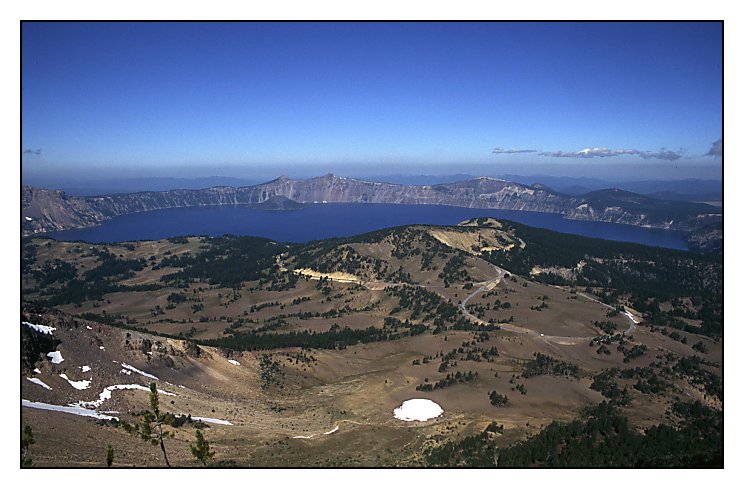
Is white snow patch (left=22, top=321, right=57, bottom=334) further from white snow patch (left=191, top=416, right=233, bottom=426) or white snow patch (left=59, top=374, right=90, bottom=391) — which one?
white snow patch (left=191, top=416, right=233, bottom=426)

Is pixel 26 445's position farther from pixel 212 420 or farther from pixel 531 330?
pixel 531 330

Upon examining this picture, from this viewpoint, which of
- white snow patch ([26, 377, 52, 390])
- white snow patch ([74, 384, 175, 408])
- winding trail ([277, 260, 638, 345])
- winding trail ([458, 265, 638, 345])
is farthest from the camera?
winding trail ([277, 260, 638, 345])

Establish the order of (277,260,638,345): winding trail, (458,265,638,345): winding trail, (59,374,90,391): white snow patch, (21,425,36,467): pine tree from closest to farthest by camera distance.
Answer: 1. (21,425,36,467): pine tree
2. (59,374,90,391): white snow patch
3. (458,265,638,345): winding trail
4. (277,260,638,345): winding trail

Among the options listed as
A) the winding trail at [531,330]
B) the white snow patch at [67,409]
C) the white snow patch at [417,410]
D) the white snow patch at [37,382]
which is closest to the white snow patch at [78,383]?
the white snow patch at [37,382]

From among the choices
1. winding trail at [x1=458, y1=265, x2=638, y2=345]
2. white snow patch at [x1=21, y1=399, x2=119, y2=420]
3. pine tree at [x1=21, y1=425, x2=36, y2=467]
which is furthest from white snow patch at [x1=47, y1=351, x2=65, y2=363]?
winding trail at [x1=458, y1=265, x2=638, y2=345]
